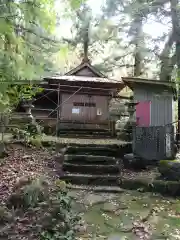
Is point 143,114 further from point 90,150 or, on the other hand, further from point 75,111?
point 90,150

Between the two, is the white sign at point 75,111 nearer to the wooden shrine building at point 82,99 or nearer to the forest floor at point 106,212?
the wooden shrine building at point 82,99

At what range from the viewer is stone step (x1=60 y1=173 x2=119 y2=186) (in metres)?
8.10

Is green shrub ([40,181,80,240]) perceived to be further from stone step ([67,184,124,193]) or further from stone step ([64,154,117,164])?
stone step ([64,154,117,164])

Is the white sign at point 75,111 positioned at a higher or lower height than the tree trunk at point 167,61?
lower


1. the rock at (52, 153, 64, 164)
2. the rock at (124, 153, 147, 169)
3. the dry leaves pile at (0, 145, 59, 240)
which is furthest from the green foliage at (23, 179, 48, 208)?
the rock at (124, 153, 147, 169)

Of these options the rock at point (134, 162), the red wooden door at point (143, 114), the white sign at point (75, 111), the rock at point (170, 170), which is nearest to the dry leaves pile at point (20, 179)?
the rock at point (134, 162)

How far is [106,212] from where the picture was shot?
6000mm

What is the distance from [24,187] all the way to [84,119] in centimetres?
1072

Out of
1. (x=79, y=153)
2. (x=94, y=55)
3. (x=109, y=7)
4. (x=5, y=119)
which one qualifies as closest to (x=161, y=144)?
(x=79, y=153)

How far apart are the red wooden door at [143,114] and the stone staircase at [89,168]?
5044mm

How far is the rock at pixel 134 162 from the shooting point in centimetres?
972

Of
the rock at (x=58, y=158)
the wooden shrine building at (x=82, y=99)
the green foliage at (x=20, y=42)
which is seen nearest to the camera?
the green foliage at (x=20, y=42)

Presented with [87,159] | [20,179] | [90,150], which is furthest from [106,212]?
[90,150]

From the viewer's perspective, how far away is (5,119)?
970 cm
